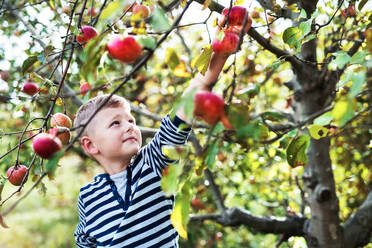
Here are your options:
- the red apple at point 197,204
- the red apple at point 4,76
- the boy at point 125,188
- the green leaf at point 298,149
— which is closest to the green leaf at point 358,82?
the green leaf at point 298,149

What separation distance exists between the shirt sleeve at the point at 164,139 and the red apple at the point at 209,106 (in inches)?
12.2

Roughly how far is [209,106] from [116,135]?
1.98ft

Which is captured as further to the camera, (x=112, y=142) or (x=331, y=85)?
(x=331, y=85)

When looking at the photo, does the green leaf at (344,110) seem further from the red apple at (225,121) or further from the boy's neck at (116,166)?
the boy's neck at (116,166)

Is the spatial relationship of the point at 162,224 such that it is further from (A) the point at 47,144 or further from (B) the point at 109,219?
(A) the point at 47,144

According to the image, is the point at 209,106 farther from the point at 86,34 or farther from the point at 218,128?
the point at 86,34

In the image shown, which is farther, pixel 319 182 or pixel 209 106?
pixel 319 182

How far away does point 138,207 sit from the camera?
1081mm

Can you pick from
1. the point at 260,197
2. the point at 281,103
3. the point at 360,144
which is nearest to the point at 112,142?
the point at 260,197

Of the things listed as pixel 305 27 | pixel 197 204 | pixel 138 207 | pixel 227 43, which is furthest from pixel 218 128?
pixel 197 204

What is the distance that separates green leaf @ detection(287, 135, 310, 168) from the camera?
2.50ft

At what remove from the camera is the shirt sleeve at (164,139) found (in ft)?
3.18

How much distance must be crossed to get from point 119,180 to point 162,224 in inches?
8.1

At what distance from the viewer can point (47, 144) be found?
0.72 m
